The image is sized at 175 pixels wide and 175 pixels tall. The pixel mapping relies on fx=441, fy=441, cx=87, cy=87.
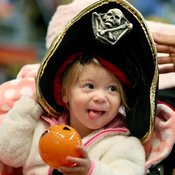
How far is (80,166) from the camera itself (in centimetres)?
76

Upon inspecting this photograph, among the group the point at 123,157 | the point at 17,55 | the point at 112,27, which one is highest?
the point at 112,27

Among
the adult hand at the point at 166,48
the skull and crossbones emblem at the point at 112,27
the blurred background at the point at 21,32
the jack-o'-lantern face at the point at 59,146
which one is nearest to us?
the jack-o'-lantern face at the point at 59,146

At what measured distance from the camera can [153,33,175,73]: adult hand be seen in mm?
997

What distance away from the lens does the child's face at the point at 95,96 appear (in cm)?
87

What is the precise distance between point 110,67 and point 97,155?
0.18 metres

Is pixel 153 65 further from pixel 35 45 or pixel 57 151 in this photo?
pixel 35 45

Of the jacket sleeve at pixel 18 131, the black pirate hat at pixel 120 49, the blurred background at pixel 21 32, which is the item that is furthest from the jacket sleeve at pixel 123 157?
the blurred background at pixel 21 32

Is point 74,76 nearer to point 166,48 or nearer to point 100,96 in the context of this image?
point 100,96

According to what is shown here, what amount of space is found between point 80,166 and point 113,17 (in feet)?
0.98

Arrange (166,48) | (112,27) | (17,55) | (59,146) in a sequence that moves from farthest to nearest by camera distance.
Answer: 1. (17,55)
2. (166,48)
3. (112,27)
4. (59,146)

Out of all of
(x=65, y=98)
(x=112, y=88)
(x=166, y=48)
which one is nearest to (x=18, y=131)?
(x=65, y=98)

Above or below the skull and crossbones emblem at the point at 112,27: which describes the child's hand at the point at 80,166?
below

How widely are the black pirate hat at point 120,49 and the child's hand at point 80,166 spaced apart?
19 centimetres

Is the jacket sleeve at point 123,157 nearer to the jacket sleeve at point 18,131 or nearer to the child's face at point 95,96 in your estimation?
the child's face at point 95,96
